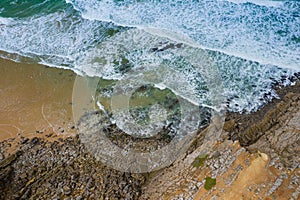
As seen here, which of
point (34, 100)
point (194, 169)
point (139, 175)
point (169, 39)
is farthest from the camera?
point (169, 39)

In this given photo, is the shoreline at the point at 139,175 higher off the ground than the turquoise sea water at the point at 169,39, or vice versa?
the turquoise sea water at the point at 169,39

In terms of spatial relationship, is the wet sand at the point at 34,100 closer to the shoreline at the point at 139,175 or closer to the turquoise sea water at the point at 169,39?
the shoreline at the point at 139,175

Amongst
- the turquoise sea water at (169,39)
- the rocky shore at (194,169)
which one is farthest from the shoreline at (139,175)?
the turquoise sea water at (169,39)

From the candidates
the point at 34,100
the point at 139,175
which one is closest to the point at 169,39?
the point at 34,100

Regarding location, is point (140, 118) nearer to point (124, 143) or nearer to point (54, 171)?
point (124, 143)

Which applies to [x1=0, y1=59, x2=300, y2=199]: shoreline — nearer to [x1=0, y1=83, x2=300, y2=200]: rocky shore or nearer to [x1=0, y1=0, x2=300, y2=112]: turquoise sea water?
[x1=0, y1=83, x2=300, y2=200]: rocky shore

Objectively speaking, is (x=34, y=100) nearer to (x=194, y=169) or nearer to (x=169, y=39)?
(x=169, y=39)
